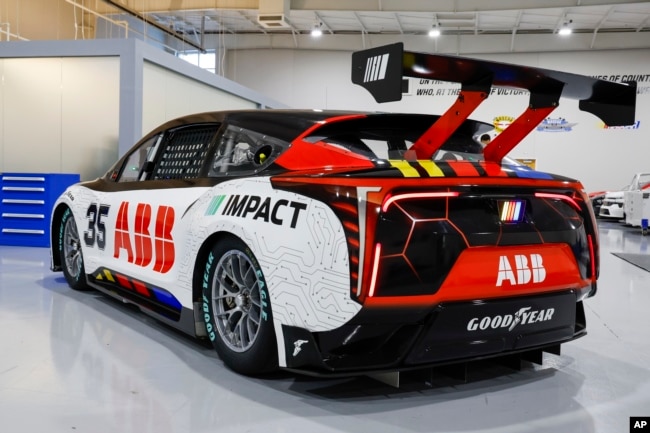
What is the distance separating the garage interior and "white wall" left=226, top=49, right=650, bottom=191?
2.07 ft

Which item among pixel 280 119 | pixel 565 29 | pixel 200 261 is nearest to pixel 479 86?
pixel 280 119

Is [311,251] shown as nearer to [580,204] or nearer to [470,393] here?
[470,393]

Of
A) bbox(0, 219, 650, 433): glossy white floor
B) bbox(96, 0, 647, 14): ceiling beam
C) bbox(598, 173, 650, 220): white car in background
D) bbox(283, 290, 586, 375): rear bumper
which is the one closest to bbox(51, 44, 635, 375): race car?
bbox(283, 290, 586, 375): rear bumper

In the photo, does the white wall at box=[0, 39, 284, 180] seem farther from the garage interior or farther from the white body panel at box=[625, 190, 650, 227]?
the white body panel at box=[625, 190, 650, 227]

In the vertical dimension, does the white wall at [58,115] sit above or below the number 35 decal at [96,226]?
above

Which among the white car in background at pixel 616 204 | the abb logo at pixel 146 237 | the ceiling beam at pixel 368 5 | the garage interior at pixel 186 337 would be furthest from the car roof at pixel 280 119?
the white car in background at pixel 616 204

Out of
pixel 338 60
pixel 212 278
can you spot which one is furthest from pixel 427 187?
pixel 338 60

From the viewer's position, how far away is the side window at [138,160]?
358cm

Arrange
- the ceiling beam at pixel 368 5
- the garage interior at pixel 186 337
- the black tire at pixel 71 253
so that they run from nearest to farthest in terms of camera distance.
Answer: the garage interior at pixel 186 337 < the black tire at pixel 71 253 < the ceiling beam at pixel 368 5

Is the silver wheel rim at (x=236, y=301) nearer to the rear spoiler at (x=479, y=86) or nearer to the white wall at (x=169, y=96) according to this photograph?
the rear spoiler at (x=479, y=86)

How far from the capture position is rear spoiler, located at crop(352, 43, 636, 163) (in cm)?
211

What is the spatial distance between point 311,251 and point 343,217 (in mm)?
179

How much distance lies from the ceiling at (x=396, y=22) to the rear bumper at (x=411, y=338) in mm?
14667

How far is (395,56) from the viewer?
81.4 inches
